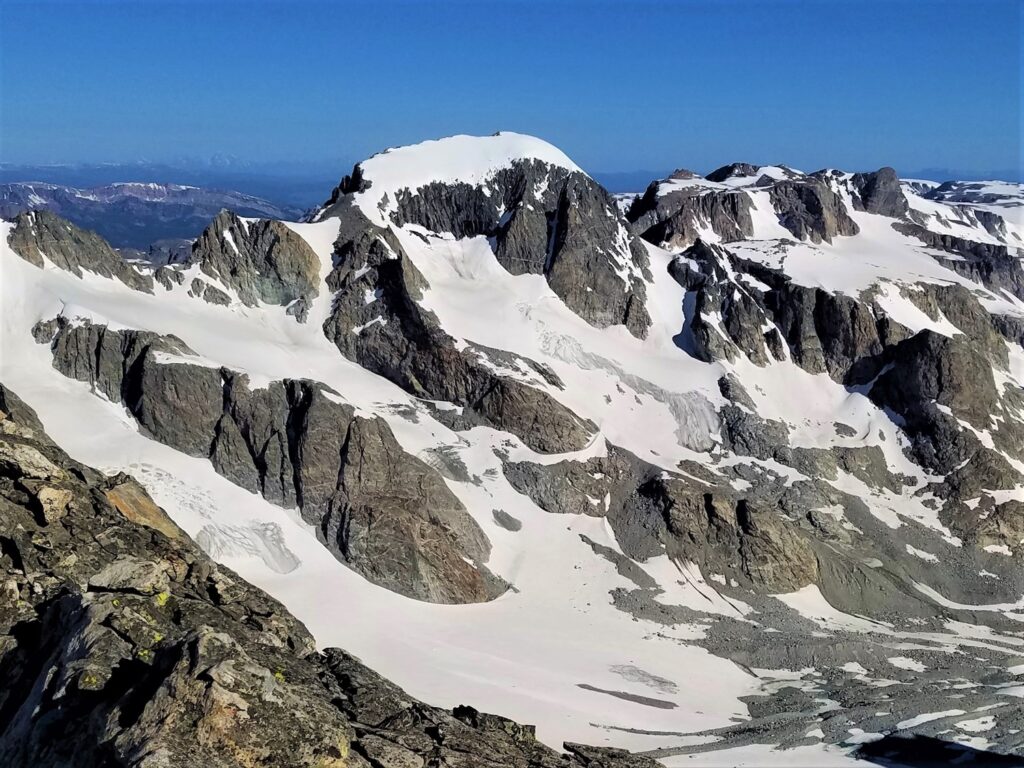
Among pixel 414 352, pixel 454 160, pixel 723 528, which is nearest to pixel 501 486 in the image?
pixel 414 352

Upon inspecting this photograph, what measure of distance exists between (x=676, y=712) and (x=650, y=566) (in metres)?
28.7

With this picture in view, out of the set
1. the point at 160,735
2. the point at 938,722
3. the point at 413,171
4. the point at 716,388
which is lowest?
the point at 938,722

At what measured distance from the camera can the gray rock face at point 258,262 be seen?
12238 centimetres

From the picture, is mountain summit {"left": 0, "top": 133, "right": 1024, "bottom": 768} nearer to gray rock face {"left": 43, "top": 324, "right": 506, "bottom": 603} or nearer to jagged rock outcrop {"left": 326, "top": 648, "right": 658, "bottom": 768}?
jagged rock outcrop {"left": 326, "top": 648, "right": 658, "bottom": 768}

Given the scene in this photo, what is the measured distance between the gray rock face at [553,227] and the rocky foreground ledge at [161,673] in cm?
10536

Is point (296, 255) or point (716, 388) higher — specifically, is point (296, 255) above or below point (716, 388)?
above

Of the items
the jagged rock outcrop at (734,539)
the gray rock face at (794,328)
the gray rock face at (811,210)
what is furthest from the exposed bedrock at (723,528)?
the gray rock face at (811,210)

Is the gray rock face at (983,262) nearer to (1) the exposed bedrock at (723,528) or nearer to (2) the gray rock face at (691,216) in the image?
(2) the gray rock face at (691,216)

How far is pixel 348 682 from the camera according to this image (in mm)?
25391

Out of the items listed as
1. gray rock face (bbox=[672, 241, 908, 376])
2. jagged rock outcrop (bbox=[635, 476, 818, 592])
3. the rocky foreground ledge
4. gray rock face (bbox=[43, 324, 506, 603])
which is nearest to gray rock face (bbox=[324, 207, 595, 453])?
jagged rock outcrop (bbox=[635, 476, 818, 592])

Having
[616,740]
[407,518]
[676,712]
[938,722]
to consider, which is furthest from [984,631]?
[407,518]

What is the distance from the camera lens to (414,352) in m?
116

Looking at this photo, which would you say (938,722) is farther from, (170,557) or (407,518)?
(170,557)

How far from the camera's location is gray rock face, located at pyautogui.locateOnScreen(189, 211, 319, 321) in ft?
401
